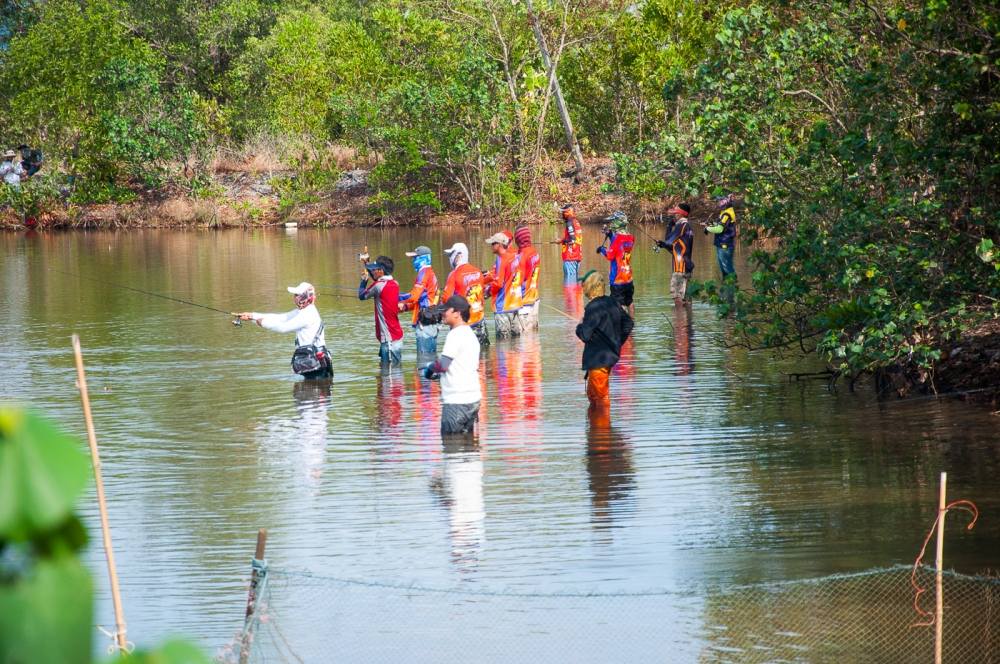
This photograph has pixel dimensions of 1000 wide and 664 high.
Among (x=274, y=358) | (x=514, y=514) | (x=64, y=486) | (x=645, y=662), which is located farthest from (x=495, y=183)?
(x=64, y=486)

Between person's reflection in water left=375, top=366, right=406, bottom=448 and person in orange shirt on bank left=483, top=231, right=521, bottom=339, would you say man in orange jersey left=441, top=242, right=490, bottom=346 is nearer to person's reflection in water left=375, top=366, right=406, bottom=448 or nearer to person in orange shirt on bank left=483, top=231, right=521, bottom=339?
person in orange shirt on bank left=483, top=231, right=521, bottom=339

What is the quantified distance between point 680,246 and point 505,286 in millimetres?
3822

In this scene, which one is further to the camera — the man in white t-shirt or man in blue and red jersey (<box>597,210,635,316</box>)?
man in blue and red jersey (<box>597,210,635,316</box>)

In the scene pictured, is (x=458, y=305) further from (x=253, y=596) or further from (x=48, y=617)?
(x=48, y=617)

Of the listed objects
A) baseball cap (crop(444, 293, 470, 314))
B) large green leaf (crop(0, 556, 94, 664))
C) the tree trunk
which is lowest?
baseball cap (crop(444, 293, 470, 314))

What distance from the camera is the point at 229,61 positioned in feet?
184

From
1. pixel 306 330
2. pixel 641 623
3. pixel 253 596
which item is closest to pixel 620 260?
pixel 306 330

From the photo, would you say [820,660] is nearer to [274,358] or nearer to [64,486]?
[64,486]

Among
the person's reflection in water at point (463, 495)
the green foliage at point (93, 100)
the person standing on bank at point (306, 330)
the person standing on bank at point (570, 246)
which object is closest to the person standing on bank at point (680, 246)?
the person standing on bank at point (570, 246)

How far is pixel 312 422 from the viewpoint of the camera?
537 inches

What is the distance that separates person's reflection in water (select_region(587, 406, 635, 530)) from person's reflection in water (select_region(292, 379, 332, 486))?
7.99 ft

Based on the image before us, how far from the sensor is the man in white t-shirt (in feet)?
38.7

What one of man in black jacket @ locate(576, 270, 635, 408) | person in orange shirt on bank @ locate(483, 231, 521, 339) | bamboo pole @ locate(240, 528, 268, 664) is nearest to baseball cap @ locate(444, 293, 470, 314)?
man in black jacket @ locate(576, 270, 635, 408)

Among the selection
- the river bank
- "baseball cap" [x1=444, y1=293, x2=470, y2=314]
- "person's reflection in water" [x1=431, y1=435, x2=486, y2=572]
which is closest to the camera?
"person's reflection in water" [x1=431, y1=435, x2=486, y2=572]
